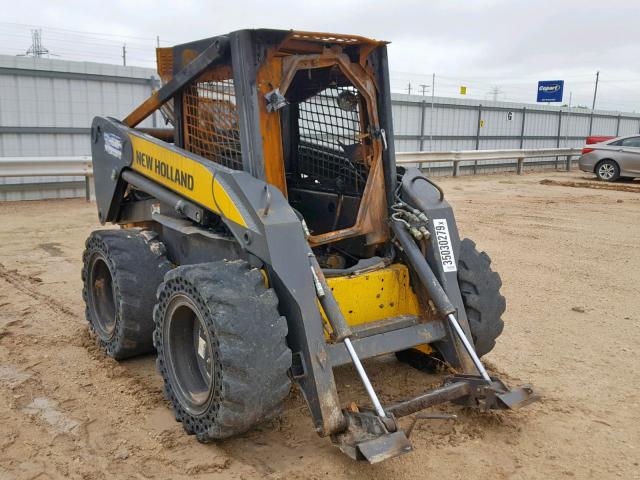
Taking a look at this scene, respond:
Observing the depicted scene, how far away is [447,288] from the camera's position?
390cm

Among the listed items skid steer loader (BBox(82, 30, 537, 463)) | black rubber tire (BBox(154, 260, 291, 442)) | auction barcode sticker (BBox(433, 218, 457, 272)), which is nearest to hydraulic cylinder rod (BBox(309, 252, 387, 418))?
skid steer loader (BBox(82, 30, 537, 463))

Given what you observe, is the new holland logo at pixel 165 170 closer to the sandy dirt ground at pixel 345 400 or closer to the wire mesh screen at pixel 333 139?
the wire mesh screen at pixel 333 139

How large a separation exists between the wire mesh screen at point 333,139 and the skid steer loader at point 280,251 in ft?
0.05

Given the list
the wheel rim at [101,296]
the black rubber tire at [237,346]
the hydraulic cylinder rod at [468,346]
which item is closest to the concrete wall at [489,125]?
the wheel rim at [101,296]

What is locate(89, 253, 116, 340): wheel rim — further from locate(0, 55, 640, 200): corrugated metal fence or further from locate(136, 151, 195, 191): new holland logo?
locate(0, 55, 640, 200): corrugated metal fence

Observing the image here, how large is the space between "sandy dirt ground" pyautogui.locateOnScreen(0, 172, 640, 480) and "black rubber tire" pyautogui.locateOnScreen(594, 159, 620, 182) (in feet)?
35.2

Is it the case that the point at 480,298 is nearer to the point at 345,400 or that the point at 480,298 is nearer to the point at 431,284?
the point at 431,284

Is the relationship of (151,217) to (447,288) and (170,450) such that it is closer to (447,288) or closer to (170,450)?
(170,450)

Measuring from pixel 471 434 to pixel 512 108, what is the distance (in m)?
20.0

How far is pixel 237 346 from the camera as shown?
9.89 feet

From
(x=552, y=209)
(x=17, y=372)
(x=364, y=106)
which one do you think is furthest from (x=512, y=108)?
(x=17, y=372)

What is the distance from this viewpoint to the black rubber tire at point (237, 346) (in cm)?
302

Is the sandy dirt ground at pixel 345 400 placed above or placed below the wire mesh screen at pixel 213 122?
below

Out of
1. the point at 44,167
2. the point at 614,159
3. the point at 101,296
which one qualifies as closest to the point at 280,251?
the point at 101,296
